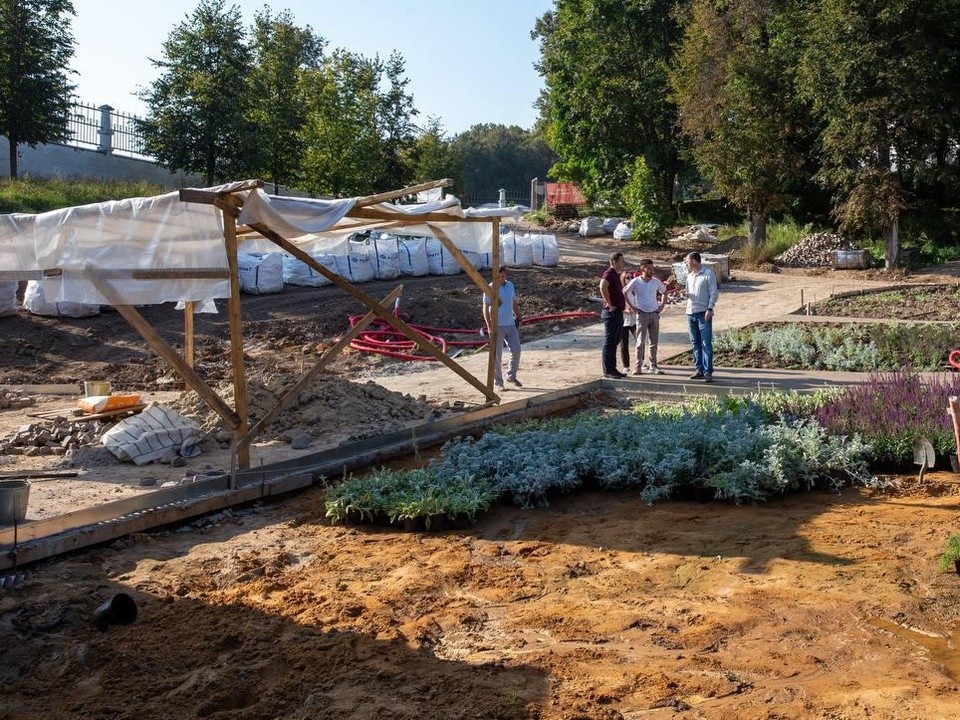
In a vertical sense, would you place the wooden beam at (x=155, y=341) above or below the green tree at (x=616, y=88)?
below

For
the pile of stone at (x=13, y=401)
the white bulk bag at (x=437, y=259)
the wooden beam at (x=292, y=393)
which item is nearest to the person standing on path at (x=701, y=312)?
the wooden beam at (x=292, y=393)

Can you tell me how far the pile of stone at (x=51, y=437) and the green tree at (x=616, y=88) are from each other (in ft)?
99.5

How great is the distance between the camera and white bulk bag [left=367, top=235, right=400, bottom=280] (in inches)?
987

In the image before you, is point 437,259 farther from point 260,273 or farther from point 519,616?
point 519,616

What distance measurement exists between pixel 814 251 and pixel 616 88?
42.6 feet

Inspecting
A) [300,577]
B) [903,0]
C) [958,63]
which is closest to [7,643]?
[300,577]

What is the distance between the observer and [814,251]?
1199 inches

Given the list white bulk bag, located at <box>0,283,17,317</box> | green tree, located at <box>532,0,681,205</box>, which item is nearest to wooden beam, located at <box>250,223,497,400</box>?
white bulk bag, located at <box>0,283,17,317</box>

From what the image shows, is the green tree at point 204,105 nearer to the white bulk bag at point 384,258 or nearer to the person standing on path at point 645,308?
the white bulk bag at point 384,258

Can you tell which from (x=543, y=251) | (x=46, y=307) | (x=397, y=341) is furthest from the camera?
(x=543, y=251)

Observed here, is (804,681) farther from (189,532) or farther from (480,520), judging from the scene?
(189,532)

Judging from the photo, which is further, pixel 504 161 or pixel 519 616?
pixel 504 161

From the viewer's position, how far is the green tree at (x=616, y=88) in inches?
1572

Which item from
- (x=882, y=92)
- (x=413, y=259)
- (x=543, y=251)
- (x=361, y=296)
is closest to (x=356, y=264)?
(x=413, y=259)
